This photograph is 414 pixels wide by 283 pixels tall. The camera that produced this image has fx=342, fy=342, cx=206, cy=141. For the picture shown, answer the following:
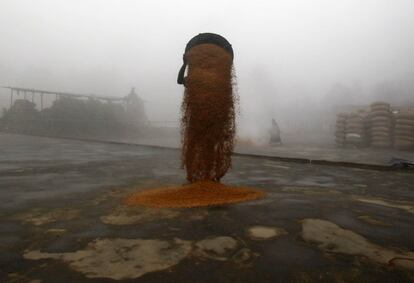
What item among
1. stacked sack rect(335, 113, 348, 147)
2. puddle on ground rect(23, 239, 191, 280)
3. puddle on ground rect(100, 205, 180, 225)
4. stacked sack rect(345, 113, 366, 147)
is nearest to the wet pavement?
stacked sack rect(345, 113, 366, 147)

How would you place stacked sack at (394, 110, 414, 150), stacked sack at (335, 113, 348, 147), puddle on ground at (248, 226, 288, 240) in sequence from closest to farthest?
puddle on ground at (248, 226, 288, 240) < stacked sack at (394, 110, 414, 150) < stacked sack at (335, 113, 348, 147)

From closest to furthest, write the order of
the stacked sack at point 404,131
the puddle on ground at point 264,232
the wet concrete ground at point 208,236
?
the wet concrete ground at point 208,236 → the puddle on ground at point 264,232 → the stacked sack at point 404,131

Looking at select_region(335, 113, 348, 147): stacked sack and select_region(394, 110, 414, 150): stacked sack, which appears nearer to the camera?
select_region(394, 110, 414, 150): stacked sack

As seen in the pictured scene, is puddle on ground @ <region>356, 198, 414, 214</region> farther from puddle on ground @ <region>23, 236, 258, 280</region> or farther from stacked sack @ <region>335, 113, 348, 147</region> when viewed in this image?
stacked sack @ <region>335, 113, 348, 147</region>

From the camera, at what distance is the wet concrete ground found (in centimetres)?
252

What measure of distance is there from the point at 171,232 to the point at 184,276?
1.00 meters

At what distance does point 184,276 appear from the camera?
8.01ft

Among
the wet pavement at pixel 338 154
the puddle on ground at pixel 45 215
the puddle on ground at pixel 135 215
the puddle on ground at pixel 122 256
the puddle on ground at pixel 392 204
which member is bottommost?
the puddle on ground at pixel 122 256

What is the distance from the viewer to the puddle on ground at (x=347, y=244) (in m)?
2.78

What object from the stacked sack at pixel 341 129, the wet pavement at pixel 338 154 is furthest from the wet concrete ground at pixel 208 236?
the stacked sack at pixel 341 129

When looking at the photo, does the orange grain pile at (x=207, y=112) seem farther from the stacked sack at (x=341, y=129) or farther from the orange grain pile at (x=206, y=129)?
the stacked sack at (x=341, y=129)

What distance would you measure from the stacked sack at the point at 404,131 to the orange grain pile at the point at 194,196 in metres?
11.7

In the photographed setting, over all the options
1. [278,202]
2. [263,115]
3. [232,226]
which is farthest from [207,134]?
[263,115]

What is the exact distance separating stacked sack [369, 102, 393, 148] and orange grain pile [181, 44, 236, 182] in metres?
12.6
